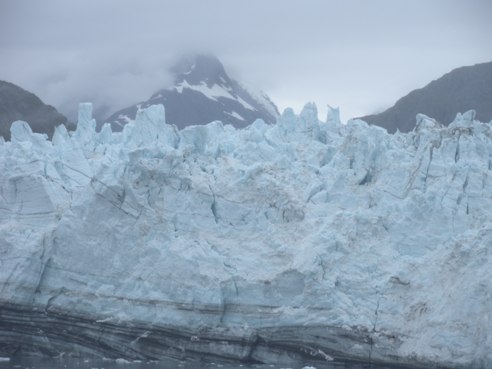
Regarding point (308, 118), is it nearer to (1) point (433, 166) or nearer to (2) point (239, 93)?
(1) point (433, 166)

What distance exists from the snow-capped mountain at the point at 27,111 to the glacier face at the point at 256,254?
1409 centimetres

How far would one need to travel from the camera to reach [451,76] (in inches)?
1415

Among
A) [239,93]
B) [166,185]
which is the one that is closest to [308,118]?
[166,185]

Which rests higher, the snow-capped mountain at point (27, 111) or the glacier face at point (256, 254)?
the snow-capped mountain at point (27, 111)

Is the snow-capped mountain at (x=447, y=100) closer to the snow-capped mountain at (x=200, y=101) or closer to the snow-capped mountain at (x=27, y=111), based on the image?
the snow-capped mountain at (x=200, y=101)

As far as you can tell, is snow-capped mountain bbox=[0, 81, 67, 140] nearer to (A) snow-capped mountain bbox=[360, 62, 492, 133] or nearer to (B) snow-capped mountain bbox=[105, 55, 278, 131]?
(B) snow-capped mountain bbox=[105, 55, 278, 131]

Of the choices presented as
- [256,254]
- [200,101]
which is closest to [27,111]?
[200,101]

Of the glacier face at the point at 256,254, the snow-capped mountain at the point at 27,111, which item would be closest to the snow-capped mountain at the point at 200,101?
the snow-capped mountain at the point at 27,111

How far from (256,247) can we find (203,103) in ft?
59.0

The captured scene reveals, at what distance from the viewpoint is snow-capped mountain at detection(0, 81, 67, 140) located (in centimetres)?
3841

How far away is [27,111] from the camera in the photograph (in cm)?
3875

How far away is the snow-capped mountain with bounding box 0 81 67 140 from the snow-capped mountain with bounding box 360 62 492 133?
13081 mm

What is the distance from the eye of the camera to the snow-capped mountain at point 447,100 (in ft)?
114

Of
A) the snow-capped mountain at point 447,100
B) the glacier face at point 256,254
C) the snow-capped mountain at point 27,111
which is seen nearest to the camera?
the glacier face at point 256,254
